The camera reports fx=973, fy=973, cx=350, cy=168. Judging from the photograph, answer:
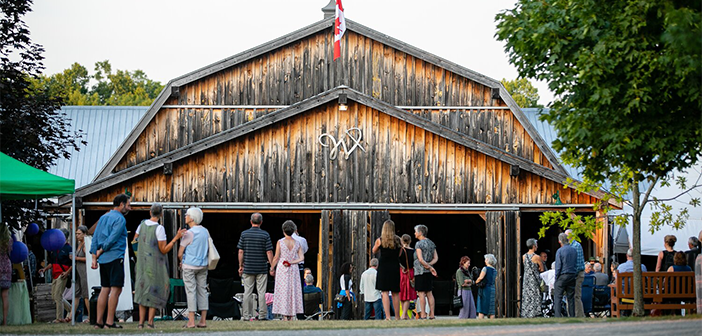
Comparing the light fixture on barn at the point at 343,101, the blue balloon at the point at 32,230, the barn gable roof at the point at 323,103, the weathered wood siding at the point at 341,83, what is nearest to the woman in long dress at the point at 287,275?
the barn gable roof at the point at 323,103

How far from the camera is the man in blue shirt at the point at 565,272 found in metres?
17.9

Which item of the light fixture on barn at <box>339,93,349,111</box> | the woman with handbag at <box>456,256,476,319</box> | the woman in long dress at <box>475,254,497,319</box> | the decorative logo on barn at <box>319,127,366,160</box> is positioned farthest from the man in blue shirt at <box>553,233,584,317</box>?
the light fixture on barn at <box>339,93,349,111</box>

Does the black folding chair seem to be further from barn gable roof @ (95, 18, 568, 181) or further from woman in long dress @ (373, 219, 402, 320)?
barn gable roof @ (95, 18, 568, 181)

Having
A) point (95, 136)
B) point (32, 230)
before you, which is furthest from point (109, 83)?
point (32, 230)

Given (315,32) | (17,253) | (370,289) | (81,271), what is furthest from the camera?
(315,32)

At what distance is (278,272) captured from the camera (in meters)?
16.0

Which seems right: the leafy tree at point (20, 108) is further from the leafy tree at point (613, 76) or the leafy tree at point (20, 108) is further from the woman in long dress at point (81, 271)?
the leafy tree at point (613, 76)

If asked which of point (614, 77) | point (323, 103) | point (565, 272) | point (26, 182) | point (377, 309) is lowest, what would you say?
point (377, 309)

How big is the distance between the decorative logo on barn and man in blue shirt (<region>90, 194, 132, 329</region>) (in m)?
8.93

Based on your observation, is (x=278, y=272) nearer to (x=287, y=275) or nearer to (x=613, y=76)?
(x=287, y=275)

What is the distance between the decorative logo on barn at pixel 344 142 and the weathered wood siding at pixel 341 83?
12.8 ft

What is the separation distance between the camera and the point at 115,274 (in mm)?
13609

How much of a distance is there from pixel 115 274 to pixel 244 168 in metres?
8.75

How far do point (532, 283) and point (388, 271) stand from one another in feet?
14.8
